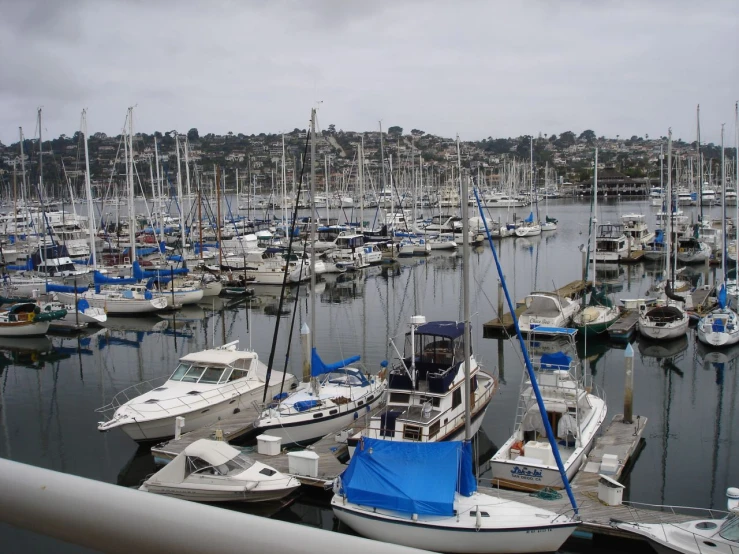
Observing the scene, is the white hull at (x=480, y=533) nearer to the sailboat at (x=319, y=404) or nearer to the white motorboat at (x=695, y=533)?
the white motorboat at (x=695, y=533)

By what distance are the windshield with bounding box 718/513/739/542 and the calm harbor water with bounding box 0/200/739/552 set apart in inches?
92.1

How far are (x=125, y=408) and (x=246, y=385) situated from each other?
3632mm

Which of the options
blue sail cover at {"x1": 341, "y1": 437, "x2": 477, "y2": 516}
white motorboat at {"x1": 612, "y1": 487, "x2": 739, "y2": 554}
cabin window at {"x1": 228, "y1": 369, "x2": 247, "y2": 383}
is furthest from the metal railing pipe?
cabin window at {"x1": 228, "y1": 369, "x2": 247, "y2": 383}

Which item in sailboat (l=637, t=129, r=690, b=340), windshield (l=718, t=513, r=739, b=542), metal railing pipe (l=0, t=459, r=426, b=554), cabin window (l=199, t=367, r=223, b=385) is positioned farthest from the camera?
sailboat (l=637, t=129, r=690, b=340)

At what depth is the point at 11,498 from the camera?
150cm

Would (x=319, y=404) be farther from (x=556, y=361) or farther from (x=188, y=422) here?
(x=556, y=361)

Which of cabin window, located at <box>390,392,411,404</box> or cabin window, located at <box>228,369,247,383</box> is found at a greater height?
cabin window, located at <box>390,392,411,404</box>

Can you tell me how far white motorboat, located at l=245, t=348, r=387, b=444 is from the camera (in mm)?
18062

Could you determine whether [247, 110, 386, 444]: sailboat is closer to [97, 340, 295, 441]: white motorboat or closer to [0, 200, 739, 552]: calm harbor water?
[97, 340, 295, 441]: white motorboat

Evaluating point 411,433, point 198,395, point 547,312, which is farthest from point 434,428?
point 547,312

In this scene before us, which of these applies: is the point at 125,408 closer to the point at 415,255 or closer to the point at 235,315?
the point at 235,315

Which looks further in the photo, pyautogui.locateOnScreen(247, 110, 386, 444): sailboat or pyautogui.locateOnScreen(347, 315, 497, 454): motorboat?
pyautogui.locateOnScreen(247, 110, 386, 444): sailboat

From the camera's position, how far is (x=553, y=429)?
16.8 meters

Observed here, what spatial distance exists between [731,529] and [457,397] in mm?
6974
